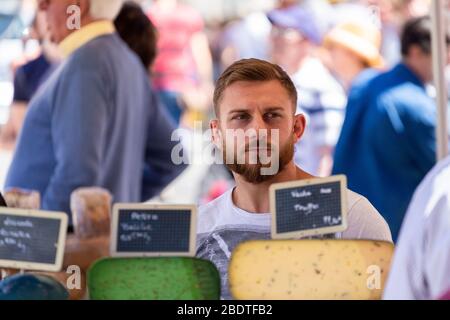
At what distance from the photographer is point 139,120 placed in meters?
3.90

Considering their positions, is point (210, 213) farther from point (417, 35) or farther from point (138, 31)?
point (417, 35)

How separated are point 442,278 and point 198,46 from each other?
2.92 m

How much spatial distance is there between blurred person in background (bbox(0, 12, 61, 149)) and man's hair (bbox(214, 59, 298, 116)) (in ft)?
4.89

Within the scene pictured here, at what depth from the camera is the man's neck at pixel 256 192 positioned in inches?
89.7

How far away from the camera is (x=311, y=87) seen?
3895mm

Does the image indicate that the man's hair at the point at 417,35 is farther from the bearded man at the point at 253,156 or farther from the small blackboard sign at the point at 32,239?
the small blackboard sign at the point at 32,239

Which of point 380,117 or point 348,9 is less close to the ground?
point 348,9

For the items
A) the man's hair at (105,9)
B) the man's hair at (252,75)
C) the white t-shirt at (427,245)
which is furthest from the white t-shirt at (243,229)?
the man's hair at (105,9)

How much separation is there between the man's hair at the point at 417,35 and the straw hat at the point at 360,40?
121 mm

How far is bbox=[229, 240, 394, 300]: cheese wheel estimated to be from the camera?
198 cm

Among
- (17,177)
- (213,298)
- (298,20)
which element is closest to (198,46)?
(298,20)

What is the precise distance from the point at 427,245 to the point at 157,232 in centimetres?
78
